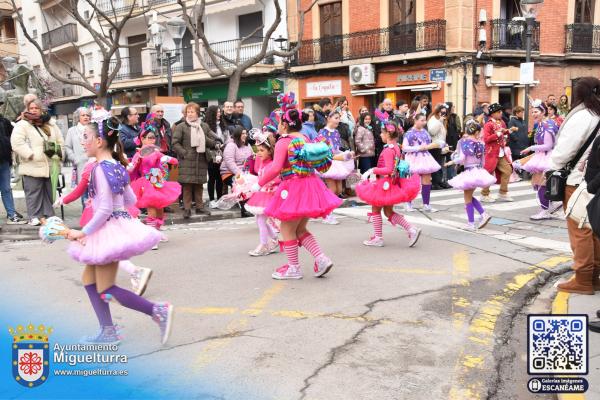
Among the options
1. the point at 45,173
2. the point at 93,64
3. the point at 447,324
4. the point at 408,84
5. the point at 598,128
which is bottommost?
the point at 447,324

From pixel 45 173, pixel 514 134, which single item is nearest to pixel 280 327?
pixel 45 173

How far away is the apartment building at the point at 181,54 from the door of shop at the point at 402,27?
5.59 m

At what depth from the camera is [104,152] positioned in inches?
185

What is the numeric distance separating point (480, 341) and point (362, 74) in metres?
21.7

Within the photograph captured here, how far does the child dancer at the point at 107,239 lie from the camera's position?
4.42 metres

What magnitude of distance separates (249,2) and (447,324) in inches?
1023

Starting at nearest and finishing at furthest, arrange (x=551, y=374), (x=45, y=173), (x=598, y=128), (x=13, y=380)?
1. (x=551, y=374)
2. (x=13, y=380)
3. (x=598, y=128)
4. (x=45, y=173)

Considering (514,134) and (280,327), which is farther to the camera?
(514,134)

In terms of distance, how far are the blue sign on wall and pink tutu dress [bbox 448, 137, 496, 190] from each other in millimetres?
14295

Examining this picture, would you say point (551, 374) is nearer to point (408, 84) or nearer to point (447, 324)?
point (447, 324)

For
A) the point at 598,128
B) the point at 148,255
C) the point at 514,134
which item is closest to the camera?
the point at 598,128

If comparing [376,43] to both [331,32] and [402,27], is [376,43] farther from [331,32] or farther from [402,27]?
[331,32]

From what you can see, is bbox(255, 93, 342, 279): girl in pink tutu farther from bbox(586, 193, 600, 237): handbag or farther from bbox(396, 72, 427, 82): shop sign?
bbox(396, 72, 427, 82): shop sign

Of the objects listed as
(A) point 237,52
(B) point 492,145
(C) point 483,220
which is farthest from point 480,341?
(A) point 237,52
